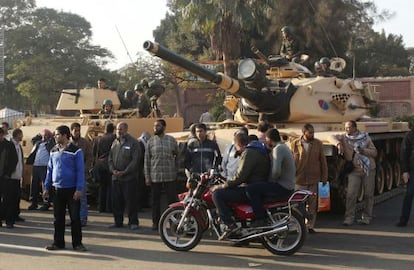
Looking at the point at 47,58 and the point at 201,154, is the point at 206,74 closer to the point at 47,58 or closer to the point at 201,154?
the point at 201,154

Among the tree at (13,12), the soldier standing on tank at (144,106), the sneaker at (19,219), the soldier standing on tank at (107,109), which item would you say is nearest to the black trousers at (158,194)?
the sneaker at (19,219)

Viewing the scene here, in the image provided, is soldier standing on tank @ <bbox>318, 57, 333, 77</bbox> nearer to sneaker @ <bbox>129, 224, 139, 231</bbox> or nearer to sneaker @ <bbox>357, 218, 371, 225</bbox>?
sneaker @ <bbox>357, 218, 371, 225</bbox>

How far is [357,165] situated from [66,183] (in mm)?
4700

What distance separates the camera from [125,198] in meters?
10.1

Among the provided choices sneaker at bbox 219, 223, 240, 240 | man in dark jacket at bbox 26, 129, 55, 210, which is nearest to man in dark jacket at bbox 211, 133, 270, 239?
sneaker at bbox 219, 223, 240, 240

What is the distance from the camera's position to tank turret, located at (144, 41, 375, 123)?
11406 mm

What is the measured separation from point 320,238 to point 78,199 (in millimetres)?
3439

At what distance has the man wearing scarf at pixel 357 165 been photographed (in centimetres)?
1029

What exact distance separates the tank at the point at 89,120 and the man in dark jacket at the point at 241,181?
5.54 meters

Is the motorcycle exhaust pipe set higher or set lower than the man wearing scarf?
lower

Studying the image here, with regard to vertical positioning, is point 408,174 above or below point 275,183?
above

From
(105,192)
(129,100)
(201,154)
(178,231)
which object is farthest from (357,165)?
(129,100)

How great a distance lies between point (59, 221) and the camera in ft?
27.1

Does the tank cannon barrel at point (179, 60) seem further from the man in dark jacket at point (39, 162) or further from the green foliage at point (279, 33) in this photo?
the green foliage at point (279, 33)
